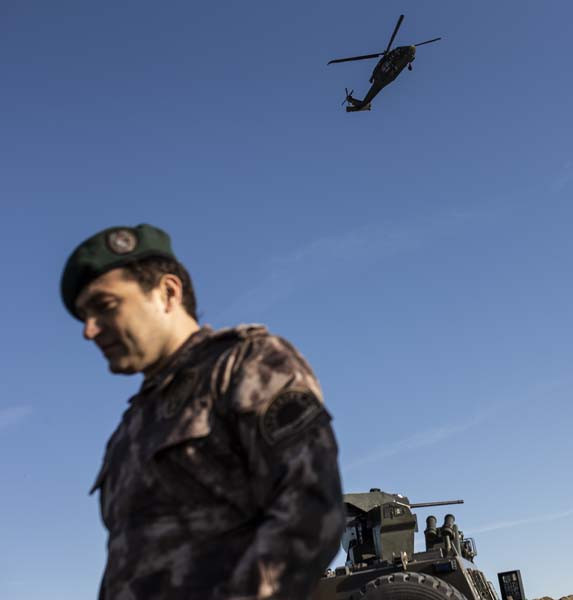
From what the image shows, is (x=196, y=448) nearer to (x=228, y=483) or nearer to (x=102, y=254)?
(x=228, y=483)

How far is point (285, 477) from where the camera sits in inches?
78.8

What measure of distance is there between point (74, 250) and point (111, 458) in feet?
1.87

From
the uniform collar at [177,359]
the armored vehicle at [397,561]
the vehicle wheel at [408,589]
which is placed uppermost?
the armored vehicle at [397,561]

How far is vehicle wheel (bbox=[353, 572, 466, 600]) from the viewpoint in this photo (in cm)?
1064

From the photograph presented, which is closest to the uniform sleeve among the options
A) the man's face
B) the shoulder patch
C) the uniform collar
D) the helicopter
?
the shoulder patch

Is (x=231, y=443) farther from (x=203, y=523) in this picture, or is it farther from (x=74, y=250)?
(x=74, y=250)

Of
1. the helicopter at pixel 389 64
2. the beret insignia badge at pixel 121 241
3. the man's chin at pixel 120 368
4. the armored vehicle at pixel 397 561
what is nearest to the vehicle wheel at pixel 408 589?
the armored vehicle at pixel 397 561

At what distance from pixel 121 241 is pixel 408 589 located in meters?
9.35

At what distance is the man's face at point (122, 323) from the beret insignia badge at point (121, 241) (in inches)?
2.3

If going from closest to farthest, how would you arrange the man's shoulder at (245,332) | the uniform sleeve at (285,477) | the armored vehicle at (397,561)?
the uniform sleeve at (285,477)
the man's shoulder at (245,332)
the armored vehicle at (397,561)

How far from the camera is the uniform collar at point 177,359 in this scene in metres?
2.36

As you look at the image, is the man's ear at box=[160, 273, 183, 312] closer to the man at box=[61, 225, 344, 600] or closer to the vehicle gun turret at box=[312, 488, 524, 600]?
the man at box=[61, 225, 344, 600]

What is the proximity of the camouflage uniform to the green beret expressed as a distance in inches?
11.6

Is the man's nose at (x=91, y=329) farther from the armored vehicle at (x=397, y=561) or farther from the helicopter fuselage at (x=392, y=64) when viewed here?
the helicopter fuselage at (x=392, y=64)
